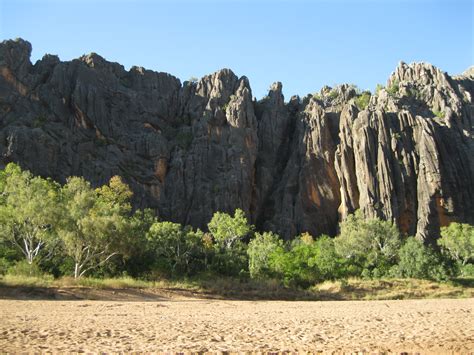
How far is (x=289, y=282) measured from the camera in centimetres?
4094

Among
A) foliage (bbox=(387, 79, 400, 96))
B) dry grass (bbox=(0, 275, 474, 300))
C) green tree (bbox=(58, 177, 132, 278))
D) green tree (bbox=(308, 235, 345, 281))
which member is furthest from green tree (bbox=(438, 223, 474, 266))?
green tree (bbox=(58, 177, 132, 278))

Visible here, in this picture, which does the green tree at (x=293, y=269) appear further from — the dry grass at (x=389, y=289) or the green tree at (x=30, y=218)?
the green tree at (x=30, y=218)

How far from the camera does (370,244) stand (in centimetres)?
5094

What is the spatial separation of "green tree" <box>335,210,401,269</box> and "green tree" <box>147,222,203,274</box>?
16.1 m

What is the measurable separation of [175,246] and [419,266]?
24348 millimetres

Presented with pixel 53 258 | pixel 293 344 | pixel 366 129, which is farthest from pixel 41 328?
pixel 366 129

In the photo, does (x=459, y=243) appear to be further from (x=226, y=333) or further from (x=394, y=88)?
(x=226, y=333)

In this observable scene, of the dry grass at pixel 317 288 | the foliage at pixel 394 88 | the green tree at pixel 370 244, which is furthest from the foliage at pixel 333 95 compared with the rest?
the dry grass at pixel 317 288

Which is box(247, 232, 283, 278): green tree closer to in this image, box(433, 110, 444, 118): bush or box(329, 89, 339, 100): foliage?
box(433, 110, 444, 118): bush

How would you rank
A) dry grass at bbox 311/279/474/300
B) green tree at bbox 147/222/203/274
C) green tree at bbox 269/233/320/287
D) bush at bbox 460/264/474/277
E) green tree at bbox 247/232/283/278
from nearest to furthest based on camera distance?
1. dry grass at bbox 311/279/474/300
2. green tree at bbox 269/233/320/287
3. green tree at bbox 247/232/283/278
4. green tree at bbox 147/222/203/274
5. bush at bbox 460/264/474/277

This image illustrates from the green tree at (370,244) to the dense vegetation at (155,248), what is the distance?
11 centimetres

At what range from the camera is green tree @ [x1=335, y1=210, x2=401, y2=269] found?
154 ft

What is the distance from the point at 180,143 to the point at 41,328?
6644 cm

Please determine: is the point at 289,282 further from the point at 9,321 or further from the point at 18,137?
the point at 18,137
